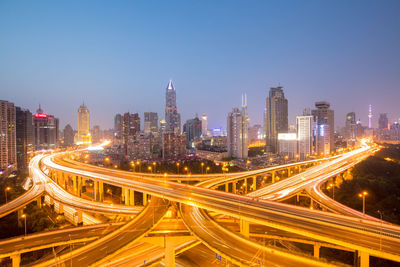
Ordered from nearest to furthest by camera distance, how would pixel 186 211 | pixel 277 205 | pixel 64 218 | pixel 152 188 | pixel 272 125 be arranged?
1. pixel 277 205
2. pixel 186 211
3. pixel 152 188
4. pixel 64 218
5. pixel 272 125

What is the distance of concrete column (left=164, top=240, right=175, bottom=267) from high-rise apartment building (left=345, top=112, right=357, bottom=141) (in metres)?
146

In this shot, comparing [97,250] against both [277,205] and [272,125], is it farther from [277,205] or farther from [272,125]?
[272,125]

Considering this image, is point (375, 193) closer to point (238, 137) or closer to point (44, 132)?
point (238, 137)

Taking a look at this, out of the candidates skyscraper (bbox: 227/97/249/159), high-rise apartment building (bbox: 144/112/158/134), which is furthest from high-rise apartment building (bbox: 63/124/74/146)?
skyscraper (bbox: 227/97/249/159)

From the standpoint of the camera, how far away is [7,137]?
160 ft

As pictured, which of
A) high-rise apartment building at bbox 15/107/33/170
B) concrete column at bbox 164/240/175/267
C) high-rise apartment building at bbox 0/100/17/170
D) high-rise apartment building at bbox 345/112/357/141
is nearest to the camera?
concrete column at bbox 164/240/175/267

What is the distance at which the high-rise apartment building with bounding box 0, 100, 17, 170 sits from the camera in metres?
47.7

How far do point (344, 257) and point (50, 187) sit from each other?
32.7 meters

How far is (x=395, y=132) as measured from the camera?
365 feet

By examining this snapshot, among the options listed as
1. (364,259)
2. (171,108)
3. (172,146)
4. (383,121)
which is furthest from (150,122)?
(364,259)

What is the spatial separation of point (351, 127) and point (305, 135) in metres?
80.8

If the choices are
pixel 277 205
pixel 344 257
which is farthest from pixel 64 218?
pixel 344 257

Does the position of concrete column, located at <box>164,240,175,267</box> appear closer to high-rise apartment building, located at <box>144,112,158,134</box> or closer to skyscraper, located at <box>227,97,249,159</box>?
skyscraper, located at <box>227,97,249,159</box>

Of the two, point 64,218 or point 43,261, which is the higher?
point 43,261
